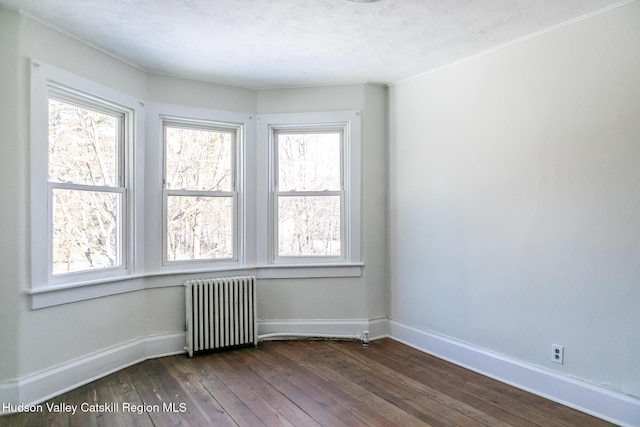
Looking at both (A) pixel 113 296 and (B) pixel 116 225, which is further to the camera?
(B) pixel 116 225

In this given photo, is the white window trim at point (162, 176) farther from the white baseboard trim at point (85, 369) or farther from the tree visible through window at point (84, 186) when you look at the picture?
the white baseboard trim at point (85, 369)

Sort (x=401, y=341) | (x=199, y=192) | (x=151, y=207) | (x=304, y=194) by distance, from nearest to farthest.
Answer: (x=151, y=207)
(x=199, y=192)
(x=401, y=341)
(x=304, y=194)

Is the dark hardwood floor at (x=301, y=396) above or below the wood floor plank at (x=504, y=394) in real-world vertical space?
above

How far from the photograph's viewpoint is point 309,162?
13.4 feet

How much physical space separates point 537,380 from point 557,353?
0.83ft

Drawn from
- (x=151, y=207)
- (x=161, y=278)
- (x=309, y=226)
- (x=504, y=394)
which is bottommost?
(x=504, y=394)

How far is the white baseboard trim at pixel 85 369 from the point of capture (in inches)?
101

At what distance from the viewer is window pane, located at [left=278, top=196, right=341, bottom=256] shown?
13.4 feet

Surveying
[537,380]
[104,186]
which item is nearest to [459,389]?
[537,380]

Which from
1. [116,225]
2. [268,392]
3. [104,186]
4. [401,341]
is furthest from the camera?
[401,341]

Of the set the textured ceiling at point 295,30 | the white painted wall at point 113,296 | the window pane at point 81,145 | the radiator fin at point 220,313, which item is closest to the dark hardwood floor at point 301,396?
the radiator fin at point 220,313

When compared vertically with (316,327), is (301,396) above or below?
below

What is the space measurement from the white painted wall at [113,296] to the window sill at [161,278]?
0.04 m

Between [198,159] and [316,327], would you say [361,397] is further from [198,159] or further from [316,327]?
[198,159]
